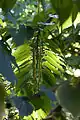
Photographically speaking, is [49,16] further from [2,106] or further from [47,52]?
[2,106]

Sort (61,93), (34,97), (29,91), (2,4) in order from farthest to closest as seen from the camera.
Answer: (29,91), (34,97), (2,4), (61,93)

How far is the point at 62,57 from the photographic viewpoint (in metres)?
0.86

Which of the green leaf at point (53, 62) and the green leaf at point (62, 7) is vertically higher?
the green leaf at point (53, 62)

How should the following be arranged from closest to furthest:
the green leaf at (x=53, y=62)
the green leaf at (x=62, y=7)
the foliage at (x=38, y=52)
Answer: the green leaf at (x=62, y=7)
the foliage at (x=38, y=52)
the green leaf at (x=53, y=62)

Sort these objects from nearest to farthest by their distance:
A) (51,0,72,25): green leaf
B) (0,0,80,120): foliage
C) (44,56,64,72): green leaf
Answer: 1. (51,0,72,25): green leaf
2. (0,0,80,120): foliage
3. (44,56,64,72): green leaf

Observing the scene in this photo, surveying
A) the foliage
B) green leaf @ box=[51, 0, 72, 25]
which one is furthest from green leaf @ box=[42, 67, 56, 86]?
green leaf @ box=[51, 0, 72, 25]

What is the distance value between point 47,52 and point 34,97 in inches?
5.0

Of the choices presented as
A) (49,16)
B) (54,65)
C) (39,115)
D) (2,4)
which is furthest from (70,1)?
(39,115)

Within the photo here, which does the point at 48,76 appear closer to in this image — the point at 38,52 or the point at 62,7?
the point at 38,52

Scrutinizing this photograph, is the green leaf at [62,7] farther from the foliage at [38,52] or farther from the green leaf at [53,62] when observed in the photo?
the green leaf at [53,62]

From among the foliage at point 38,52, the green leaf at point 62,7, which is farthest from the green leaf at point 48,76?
the green leaf at point 62,7

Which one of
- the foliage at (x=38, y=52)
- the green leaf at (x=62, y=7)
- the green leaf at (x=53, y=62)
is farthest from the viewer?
the green leaf at (x=53, y=62)

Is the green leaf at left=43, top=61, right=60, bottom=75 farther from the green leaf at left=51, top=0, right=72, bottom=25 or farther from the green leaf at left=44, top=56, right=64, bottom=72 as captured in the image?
the green leaf at left=51, top=0, right=72, bottom=25

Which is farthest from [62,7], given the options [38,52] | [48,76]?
[48,76]
